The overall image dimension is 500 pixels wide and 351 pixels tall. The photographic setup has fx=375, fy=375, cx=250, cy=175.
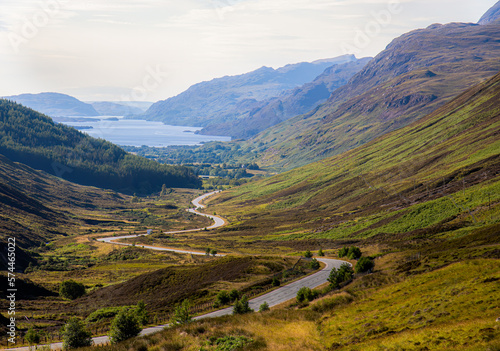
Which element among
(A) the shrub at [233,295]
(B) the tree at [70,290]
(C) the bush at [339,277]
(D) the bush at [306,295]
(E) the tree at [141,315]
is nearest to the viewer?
(E) the tree at [141,315]

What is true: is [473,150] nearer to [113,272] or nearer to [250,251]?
[250,251]

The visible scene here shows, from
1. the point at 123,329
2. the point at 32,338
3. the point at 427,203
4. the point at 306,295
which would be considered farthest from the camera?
the point at 427,203

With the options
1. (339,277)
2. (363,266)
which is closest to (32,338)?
(339,277)

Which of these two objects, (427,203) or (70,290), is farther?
(427,203)

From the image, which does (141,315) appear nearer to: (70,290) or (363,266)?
(70,290)

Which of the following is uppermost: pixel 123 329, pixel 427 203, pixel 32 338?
pixel 123 329

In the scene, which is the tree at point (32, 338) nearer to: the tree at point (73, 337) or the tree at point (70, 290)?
the tree at point (73, 337)

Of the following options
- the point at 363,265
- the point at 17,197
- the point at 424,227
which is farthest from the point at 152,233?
the point at 363,265

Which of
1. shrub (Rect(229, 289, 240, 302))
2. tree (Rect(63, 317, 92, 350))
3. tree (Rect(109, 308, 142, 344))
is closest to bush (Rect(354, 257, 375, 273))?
shrub (Rect(229, 289, 240, 302))

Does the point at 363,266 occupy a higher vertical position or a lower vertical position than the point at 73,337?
lower

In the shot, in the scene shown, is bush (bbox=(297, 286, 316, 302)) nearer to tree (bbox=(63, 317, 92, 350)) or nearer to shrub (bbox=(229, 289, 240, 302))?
shrub (bbox=(229, 289, 240, 302))

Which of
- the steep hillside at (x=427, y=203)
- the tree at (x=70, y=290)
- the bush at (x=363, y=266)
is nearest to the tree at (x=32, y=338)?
the tree at (x=70, y=290)

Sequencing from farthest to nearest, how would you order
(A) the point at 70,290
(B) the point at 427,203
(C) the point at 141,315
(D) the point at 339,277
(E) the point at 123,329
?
1. (B) the point at 427,203
2. (A) the point at 70,290
3. (D) the point at 339,277
4. (C) the point at 141,315
5. (E) the point at 123,329

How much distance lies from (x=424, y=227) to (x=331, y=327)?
276ft
